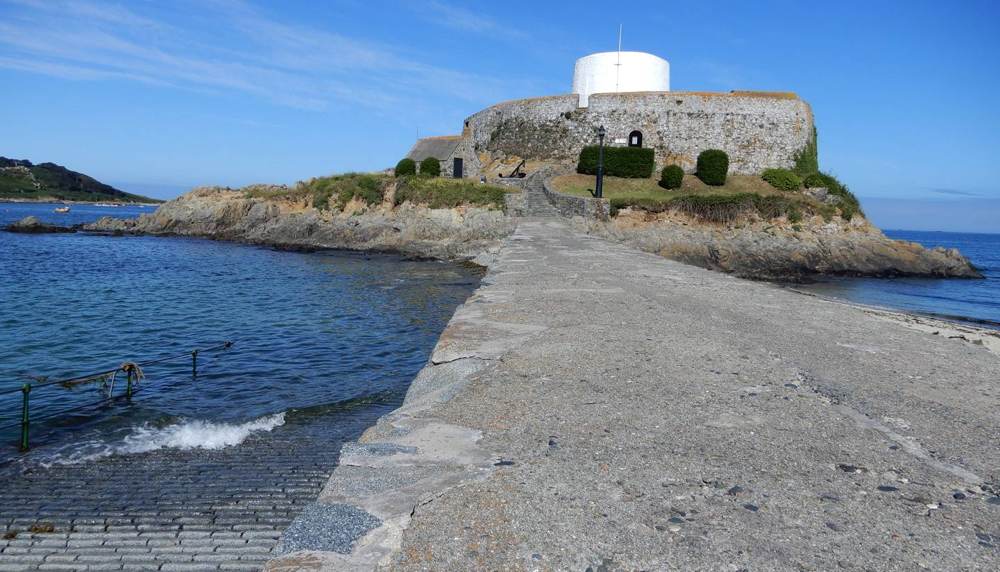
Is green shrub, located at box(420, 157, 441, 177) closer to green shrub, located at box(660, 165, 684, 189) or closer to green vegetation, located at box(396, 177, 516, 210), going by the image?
green vegetation, located at box(396, 177, 516, 210)

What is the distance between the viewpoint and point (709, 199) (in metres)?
26.5

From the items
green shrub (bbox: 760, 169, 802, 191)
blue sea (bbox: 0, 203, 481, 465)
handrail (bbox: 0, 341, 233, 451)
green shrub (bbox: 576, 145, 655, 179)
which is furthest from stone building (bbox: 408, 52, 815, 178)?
handrail (bbox: 0, 341, 233, 451)

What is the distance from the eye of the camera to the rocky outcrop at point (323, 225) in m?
27.5

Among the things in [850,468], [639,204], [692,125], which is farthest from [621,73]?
[850,468]

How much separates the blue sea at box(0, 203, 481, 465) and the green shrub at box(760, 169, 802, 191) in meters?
16.9

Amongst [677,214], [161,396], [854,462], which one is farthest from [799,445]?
[677,214]

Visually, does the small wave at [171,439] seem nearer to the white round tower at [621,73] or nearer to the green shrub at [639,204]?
the green shrub at [639,204]

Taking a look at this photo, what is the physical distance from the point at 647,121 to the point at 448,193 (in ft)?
37.4

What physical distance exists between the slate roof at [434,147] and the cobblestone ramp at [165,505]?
36.9m

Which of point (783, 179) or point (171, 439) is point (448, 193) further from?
point (171, 439)

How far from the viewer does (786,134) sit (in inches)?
1257

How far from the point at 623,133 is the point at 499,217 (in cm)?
1011

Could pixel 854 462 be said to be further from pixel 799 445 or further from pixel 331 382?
pixel 331 382

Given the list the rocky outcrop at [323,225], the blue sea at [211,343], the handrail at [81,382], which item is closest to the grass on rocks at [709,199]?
the rocky outcrop at [323,225]
